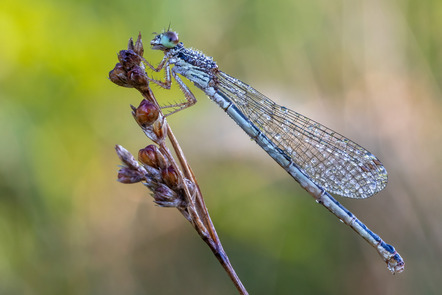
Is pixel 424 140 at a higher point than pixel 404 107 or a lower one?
lower

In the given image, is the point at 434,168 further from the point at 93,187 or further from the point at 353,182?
the point at 93,187

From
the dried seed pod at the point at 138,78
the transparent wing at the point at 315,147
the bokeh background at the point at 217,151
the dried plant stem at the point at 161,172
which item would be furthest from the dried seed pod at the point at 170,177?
the bokeh background at the point at 217,151

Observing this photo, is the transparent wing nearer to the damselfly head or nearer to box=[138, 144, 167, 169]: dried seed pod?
the damselfly head

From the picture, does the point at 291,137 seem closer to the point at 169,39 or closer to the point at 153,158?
the point at 169,39

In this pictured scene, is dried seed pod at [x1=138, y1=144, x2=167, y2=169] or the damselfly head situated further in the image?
the damselfly head

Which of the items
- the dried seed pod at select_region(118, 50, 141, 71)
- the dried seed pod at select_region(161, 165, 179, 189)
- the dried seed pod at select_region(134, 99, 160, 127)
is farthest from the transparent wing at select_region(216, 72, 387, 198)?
the dried seed pod at select_region(161, 165, 179, 189)

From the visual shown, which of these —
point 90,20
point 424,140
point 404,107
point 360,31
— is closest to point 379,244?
point 424,140

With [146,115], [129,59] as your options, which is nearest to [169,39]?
[129,59]
